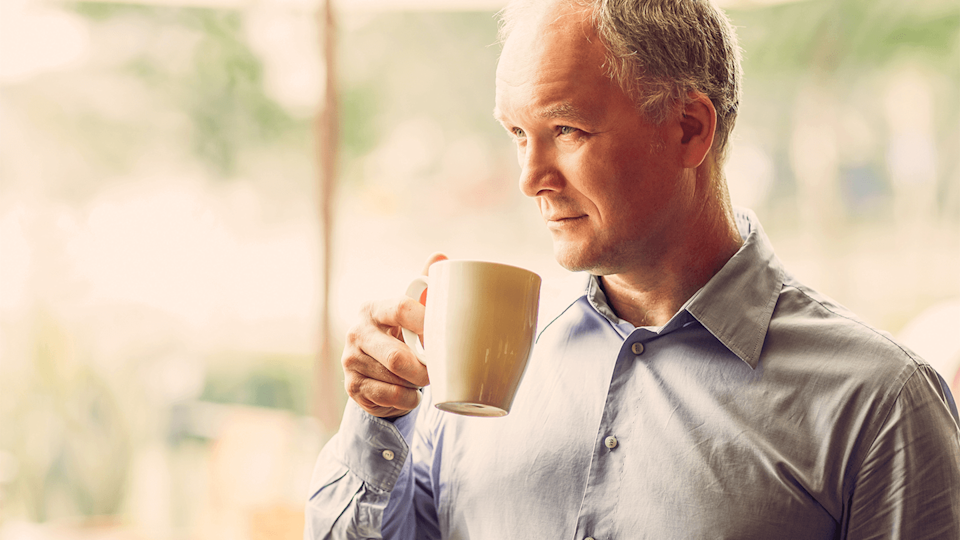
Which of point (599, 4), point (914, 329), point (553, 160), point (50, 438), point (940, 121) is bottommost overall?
point (50, 438)

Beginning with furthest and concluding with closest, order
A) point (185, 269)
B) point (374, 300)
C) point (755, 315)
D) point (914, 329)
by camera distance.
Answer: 1. point (185, 269)
2. point (914, 329)
3. point (755, 315)
4. point (374, 300)

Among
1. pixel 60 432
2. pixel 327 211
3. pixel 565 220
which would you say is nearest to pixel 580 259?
pixel 565 220

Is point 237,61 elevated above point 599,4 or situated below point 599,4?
above

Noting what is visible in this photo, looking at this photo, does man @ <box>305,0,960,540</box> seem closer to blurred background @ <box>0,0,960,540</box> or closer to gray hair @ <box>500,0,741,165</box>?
gray hair @ <box>500,0,741,165</box>

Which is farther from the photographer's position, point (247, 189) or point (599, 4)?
point (247, 189)

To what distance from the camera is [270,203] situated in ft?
11.1

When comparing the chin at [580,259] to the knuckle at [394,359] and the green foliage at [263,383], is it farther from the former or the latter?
the green foliage at [263,383]

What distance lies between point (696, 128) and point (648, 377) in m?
0.38

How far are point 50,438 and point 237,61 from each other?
182 cm

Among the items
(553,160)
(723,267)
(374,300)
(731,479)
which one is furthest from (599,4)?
(731,479)

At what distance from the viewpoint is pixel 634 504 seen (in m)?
0.93

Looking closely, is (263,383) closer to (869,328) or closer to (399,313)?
(399,313)

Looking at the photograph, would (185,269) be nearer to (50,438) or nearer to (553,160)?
(50,438)

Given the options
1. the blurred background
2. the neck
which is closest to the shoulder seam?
the neck
